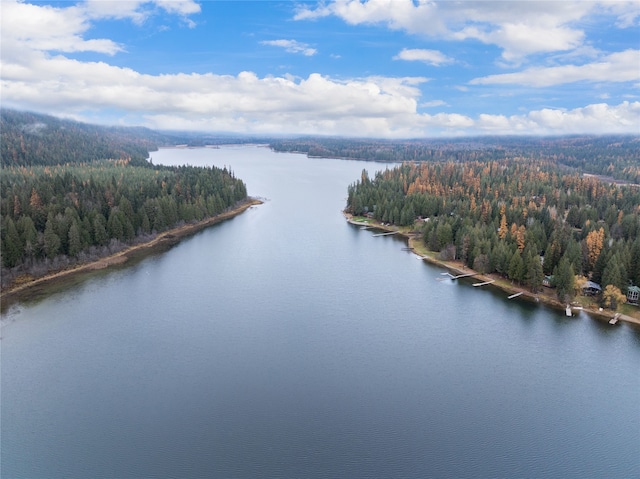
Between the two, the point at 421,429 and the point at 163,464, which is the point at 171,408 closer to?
the point at 163,464

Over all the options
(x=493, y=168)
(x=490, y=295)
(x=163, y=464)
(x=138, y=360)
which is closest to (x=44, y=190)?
(x=138, y=360)

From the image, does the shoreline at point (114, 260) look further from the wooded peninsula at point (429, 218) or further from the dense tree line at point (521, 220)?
the dense tree line at point (521, 220)

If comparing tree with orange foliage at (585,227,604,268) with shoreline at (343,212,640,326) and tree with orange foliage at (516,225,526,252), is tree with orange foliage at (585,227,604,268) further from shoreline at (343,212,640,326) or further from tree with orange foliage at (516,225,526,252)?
shoreline at (343,212,640,326)

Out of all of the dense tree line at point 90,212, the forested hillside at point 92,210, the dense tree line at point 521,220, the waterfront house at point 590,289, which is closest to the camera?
the waterfront house at point 590,289

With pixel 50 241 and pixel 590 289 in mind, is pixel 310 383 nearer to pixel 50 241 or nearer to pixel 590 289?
pixel 590 289

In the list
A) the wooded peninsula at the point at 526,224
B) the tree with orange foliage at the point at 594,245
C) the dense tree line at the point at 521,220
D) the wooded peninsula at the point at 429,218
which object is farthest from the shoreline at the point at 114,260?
the tree with orange foliage at the point at 594,245

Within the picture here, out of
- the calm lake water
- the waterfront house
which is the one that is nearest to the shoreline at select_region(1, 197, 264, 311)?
the calm lake water
